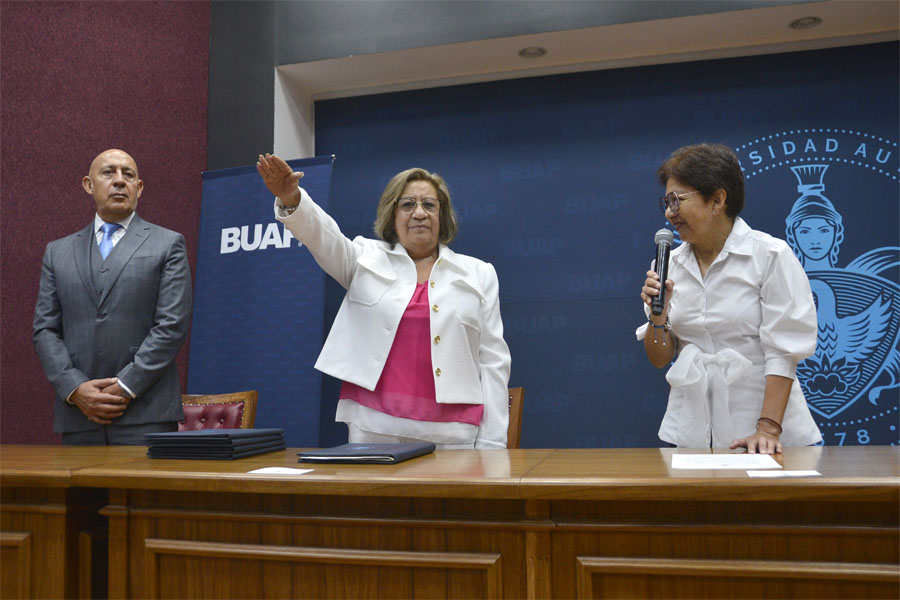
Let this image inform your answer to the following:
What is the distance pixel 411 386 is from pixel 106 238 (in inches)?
53.0

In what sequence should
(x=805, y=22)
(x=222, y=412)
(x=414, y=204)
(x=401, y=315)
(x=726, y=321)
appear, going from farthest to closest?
(x=805, y=22)
(x=222, y=412)
(x=414, y=204)
(x=401, y=315)
(x=726, y=321)

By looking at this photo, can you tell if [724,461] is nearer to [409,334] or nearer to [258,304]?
[409,334]

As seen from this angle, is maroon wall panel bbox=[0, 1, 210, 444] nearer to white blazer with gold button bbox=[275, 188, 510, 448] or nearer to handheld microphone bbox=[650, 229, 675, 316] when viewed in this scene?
white blazer with gold button bbox=[275, 188, 510, 448]

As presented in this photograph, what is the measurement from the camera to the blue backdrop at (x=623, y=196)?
12.9ft

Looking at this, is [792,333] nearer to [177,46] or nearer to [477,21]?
[477,21]

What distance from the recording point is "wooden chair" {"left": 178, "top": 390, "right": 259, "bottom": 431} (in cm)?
291

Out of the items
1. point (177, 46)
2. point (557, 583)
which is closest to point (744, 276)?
point (557, 583)

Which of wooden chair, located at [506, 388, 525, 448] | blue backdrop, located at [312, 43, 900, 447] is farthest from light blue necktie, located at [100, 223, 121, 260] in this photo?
blue backdrop, located at [312, 43, 900, 447]

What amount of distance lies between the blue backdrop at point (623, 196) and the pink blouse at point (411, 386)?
1.97 metres

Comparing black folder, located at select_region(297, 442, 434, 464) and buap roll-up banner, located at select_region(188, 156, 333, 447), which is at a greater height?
buap roll-up banner, located at select_region(188, 156, 333, 447)

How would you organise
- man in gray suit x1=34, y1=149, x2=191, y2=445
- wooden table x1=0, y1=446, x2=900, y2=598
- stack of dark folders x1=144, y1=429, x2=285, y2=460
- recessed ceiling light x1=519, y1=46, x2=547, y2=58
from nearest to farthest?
wooden table x1=0, y1=446, x2=900, y2=598, stack of dark folders x1=144, y1=429, x2=285, y2=460, man in gray suit x1=34, y1=149, x2=191, y2=445, recessed ceiling light x1=519, y1=46, x2=547, y2=58

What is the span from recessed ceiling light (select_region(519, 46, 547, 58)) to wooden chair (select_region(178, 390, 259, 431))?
2.43 meters

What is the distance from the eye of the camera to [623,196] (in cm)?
426

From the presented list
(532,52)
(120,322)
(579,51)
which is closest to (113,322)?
(120,322)
